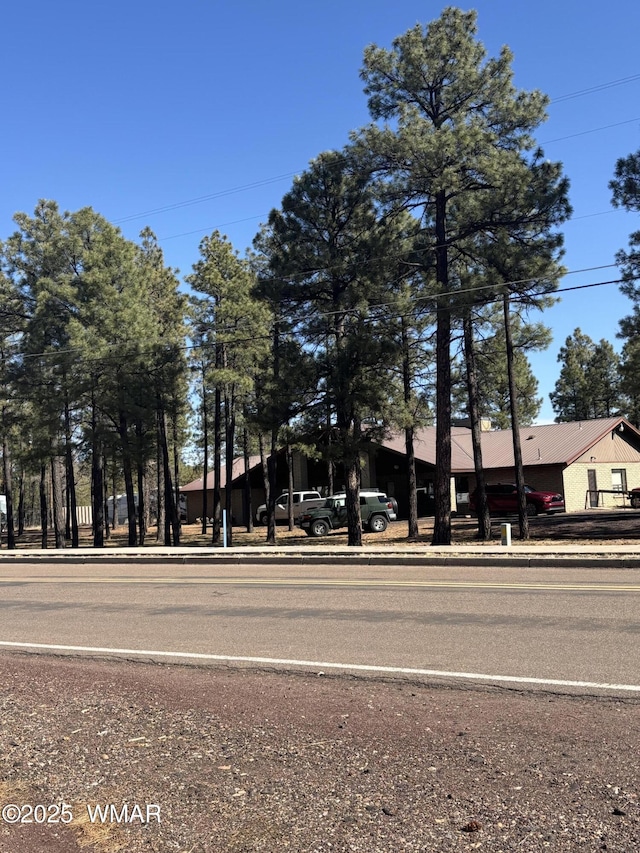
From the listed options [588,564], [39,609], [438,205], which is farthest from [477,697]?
[438,205]

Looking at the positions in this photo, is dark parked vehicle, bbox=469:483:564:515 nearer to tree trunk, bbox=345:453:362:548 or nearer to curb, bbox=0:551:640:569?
tree trunk, bbox=345:453:362:548

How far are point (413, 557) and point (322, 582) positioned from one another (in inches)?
171

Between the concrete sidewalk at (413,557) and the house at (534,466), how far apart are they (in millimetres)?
16422

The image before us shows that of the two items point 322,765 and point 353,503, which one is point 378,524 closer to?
point 353,503

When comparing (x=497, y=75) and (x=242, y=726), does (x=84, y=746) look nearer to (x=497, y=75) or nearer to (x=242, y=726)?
(x=242, y=726)

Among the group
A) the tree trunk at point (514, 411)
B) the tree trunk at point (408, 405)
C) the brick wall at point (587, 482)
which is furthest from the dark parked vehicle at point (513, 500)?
the tree trunk at point (514, 411)

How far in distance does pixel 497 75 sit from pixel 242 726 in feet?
70.8

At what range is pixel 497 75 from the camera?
21.9 m

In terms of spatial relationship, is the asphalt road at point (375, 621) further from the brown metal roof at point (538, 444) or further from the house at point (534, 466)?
the brown metal roof at point (538, 444)

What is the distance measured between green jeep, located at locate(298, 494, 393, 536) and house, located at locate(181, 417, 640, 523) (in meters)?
3.90

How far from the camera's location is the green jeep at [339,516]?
110ft

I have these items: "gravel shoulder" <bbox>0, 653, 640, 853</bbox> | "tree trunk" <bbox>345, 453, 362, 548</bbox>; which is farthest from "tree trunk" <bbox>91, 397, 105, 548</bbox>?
"gravel shoulder" <bbox>0, 653, 640, 853</bbox>

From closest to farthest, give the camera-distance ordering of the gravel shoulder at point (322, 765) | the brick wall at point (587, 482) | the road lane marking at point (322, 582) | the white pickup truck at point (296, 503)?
1. the gravel shoulder at point (322, 765)
2. the road lane marking at point (322, 582)
3. the brick wall at point (587, 482)
4. the white pickup truck at point (296, 503)

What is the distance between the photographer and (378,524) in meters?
34.0
